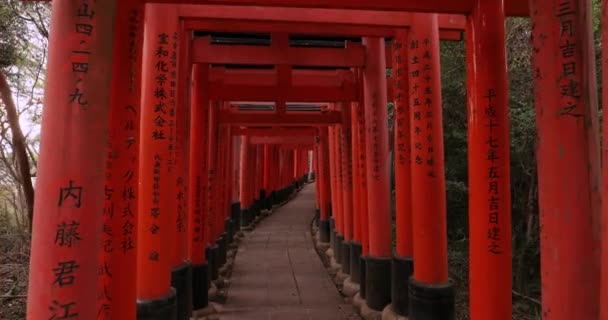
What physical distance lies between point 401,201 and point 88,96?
12.2 feet

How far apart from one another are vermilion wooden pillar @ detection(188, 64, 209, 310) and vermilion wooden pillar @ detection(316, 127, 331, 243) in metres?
6.20

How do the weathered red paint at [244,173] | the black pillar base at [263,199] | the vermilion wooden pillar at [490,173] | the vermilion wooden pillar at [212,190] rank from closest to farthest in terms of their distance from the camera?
the vermilion wooden pillar at [490,173], the vermilion wooden pillar at [212,190], the weathered red paint at [244,173], the black pillar base at [263,199]

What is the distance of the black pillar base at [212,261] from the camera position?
7.20 meters

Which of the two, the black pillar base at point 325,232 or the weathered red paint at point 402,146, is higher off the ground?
the weathered red paint at point 402,146

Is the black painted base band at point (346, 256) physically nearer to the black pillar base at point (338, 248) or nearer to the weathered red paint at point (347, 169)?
the weathered red paint at point (347, 169)

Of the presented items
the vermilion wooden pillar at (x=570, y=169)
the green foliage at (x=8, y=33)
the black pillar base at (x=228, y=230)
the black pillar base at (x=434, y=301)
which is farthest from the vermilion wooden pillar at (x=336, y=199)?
the vermilion wooden pillar at (x=570, y=169)

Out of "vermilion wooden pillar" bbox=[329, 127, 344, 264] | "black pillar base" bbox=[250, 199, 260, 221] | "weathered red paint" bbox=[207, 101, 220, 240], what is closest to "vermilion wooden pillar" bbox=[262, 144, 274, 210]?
"black pillar base" bbox=[250, 199, 260, 221]

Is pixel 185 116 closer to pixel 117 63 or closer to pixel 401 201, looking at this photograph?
pixel 117 63

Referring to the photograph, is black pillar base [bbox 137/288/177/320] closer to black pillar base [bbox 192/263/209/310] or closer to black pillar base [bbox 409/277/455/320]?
black pillar base [bbox 192/263/209/310]

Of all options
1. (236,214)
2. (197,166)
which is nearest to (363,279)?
(197,166)

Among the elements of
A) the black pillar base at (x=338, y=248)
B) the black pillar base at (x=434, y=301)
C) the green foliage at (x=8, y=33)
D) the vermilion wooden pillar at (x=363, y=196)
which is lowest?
the black pillar base at (x=338, y=248)

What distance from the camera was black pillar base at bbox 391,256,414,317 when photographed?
16.1ft

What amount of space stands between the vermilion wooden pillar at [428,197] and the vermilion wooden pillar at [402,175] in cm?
58

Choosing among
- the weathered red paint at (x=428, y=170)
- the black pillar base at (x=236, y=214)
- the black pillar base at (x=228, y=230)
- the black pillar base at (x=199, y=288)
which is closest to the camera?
the weathered red paint at (x=428, y=170)
